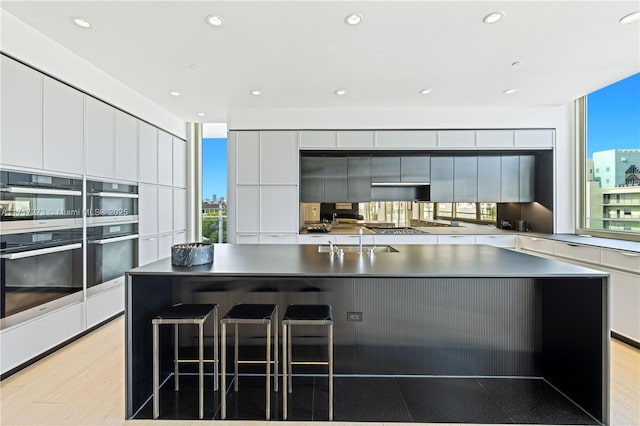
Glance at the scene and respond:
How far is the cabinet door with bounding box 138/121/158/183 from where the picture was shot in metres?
4.08

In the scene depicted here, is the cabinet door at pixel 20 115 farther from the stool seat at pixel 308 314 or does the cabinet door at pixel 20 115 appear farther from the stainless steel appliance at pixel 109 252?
the stool seat at pixel 308 314

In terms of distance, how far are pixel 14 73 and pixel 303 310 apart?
9.43 ft

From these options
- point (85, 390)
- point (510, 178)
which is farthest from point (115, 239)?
point (510, 178)

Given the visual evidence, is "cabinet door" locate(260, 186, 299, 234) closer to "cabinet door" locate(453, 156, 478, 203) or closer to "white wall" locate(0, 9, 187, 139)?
"white wall" locate(0, 9, 187, 139)

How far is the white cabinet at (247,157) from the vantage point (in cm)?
462

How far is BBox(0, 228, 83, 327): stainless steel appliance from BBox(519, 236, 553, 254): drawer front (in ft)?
18.0

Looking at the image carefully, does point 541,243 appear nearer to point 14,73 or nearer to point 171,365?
point 171,365

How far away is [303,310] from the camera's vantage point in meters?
2.01

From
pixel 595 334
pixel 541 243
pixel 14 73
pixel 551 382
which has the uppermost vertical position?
pixel 14 73

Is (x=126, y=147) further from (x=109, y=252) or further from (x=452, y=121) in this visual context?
(x=452, y=121)

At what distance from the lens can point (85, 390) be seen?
7.16 feet

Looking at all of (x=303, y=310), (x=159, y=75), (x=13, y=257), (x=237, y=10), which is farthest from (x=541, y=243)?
(x=13, y=257)

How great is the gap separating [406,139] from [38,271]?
453cm

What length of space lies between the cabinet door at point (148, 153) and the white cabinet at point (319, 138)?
7.02ft
